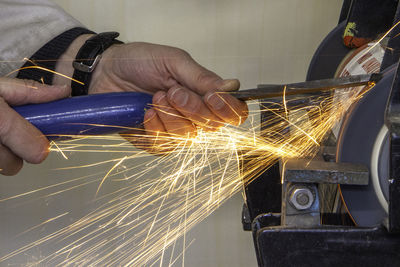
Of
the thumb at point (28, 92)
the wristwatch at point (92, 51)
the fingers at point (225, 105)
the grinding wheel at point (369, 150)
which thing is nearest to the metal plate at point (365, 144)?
the grinding wheel at point (369, 150)

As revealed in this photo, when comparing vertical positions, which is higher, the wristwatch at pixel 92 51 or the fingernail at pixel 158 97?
the wristwatch at pixel 92 51

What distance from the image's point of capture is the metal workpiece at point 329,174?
58 cm

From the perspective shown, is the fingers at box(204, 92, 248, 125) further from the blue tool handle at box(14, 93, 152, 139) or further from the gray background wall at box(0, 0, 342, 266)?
the gray background wall at box(0, 0, 342, 266)

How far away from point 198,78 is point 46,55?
43cm

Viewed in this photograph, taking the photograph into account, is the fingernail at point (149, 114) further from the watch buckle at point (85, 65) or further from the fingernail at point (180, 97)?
the watch buckle at point (85, 65)

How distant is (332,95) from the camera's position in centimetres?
83

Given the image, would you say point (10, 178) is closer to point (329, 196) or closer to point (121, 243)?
point (121, 243)

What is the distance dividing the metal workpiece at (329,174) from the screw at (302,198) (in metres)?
0.02

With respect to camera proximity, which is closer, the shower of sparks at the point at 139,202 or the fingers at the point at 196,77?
the fingers at the point at 196,77

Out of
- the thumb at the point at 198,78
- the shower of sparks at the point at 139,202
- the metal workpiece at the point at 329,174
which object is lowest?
the shower of sparks at the point at 139,202

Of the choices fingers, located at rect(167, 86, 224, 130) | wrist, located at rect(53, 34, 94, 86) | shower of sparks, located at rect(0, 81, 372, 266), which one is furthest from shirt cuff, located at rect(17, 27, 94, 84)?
fingers, located at rect(167, 86, 224, 130)

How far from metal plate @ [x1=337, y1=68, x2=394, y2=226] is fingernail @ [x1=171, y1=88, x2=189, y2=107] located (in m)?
0.30

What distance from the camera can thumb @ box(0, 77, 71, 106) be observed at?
799 mm

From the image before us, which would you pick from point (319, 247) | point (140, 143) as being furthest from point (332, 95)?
point (140, 143)
